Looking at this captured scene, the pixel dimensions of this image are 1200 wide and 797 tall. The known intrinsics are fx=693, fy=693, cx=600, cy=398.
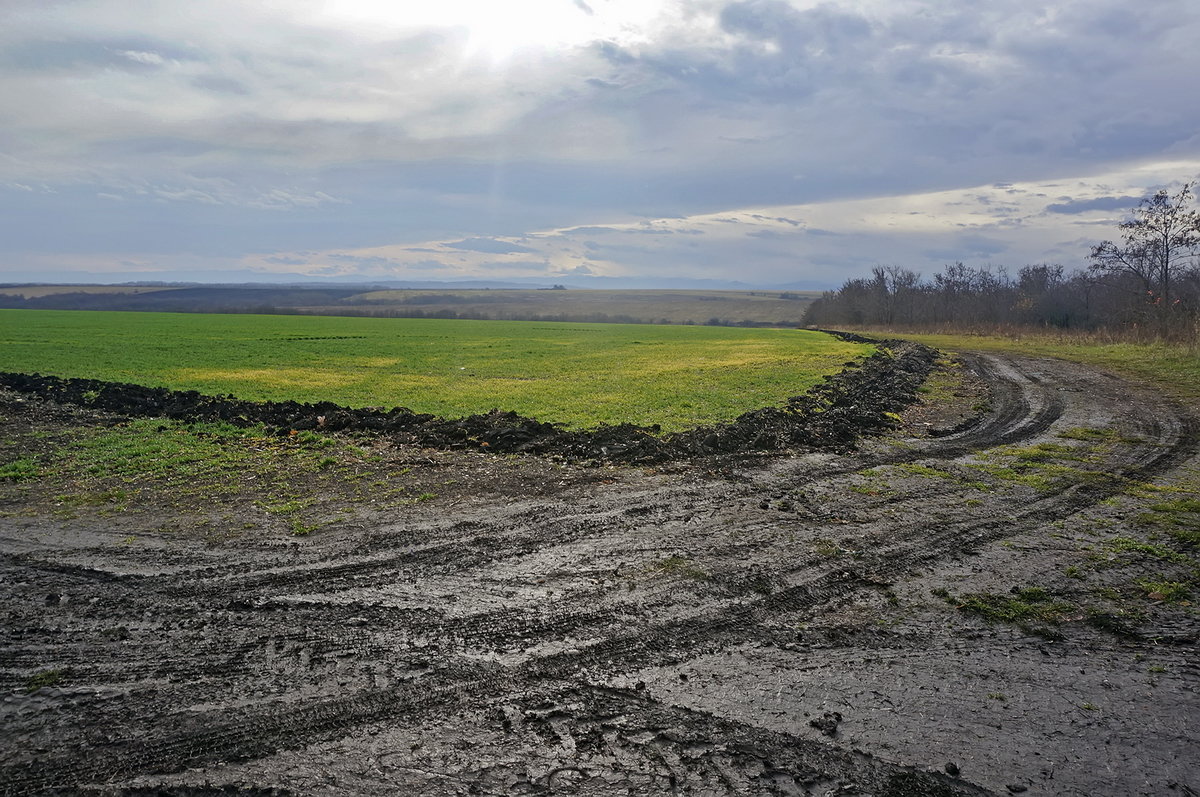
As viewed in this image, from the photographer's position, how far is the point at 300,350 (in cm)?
4003

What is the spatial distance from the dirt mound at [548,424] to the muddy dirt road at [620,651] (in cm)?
291

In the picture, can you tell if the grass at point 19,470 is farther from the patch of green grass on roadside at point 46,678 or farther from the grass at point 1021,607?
the grass at point 1021,607

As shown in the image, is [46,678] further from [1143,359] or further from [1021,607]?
[1143,359]

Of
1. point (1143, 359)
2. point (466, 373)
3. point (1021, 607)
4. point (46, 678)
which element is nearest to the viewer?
point (46, 678)

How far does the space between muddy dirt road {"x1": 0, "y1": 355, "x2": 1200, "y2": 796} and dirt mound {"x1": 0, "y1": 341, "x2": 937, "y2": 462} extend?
2.91 m

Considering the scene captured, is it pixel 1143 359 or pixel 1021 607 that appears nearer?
pixel 1021 607

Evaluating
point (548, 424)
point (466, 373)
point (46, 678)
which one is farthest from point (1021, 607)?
point (466, 373)

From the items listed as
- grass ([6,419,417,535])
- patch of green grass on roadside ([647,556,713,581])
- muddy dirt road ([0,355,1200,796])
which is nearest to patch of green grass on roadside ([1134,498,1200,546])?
muddy dirt road ([0,355,1200,796])

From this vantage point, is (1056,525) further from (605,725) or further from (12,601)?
(12,601)

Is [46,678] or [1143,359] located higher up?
[1143,359]

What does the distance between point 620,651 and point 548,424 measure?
28.0ft

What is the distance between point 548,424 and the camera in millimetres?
13141

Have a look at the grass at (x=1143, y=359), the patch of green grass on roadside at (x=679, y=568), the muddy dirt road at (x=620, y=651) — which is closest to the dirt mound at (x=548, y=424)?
the muddy dirt road at (x=620, y=651)

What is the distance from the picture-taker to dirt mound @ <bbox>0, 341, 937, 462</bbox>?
37.7ft
